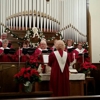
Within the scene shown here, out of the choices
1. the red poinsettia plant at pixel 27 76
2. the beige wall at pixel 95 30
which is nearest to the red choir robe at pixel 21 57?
the red poinsettia plant at pixel 27 76

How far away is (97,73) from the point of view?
28.6 ft

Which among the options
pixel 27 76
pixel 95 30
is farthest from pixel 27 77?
pixel 95 30

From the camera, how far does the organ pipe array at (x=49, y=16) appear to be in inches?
369

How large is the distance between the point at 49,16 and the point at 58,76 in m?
4.29

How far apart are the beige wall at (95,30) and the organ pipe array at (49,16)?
1.34 ft

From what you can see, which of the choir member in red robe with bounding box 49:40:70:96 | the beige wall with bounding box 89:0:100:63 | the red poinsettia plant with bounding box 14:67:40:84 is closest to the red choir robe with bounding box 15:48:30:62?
the choir member in red robe with bounding box 49:40:70:96

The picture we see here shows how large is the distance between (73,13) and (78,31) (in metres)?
0.75

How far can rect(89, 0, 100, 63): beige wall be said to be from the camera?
9828 mm

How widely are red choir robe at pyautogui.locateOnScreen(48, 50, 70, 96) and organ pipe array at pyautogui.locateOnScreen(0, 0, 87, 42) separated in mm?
3753

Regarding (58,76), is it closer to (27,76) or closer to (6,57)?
(27,76)

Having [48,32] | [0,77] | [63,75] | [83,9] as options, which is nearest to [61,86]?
[63,75]

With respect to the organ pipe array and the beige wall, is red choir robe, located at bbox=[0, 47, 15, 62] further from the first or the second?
the beige wall

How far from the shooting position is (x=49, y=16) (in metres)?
9.61

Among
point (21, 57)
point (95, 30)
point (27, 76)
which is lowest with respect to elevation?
point (27, 76)
